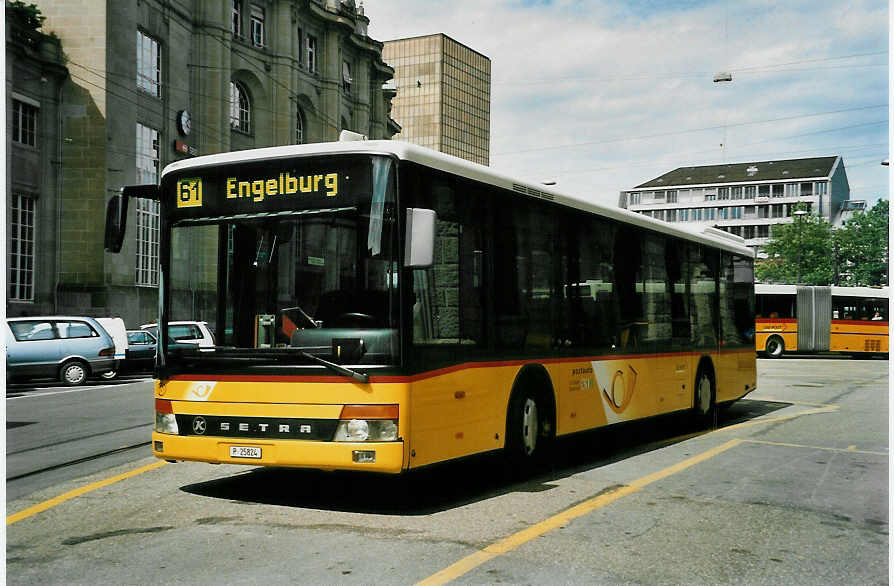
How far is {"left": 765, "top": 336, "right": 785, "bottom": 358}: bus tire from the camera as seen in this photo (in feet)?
143

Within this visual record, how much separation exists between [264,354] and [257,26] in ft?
153

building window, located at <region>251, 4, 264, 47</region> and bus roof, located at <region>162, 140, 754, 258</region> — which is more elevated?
building window, located at <region>251, 4, 264, 47</region>

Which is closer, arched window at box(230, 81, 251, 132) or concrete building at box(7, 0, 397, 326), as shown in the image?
concrete building at box(7, 0, 397, 326)

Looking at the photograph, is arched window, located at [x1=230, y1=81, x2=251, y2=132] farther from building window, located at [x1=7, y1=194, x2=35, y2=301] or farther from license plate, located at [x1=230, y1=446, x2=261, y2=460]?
license plate, located at [x1=230, y1=446, x2=261, y2=460]

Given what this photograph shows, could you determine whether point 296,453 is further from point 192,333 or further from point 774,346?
point 774,346

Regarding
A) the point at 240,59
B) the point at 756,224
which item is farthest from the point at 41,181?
the point at 756,224

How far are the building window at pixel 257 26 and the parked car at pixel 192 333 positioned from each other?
44.8 m

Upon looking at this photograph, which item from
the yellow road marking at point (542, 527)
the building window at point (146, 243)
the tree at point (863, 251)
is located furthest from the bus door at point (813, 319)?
the tree at point (863, 251)

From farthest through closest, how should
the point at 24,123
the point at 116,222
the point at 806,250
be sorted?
the point at 806,250 < the point at 24,123 < the point at 116,222

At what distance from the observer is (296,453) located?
7562mm

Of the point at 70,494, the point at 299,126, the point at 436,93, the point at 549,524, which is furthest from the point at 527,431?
the point at 436,93

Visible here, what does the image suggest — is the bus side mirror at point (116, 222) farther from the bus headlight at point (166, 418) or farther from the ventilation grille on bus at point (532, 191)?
the ventilation grille on bus at point (532, 191)

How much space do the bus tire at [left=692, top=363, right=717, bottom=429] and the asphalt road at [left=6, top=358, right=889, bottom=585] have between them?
9.59 ft

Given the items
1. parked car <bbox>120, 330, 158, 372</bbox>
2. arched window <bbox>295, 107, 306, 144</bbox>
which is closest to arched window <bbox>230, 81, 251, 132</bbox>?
arched window <bbox>295, 107, 306, 144</bbox>
